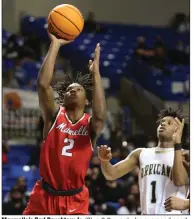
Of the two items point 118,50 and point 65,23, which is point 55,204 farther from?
point 118,50

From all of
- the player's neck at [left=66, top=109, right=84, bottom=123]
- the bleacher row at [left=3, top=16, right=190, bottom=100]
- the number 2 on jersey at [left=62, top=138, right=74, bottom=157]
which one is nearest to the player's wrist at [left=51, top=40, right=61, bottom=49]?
the player's neck at [left=66, top=109, right=84, bottom=123]

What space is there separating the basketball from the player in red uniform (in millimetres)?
78

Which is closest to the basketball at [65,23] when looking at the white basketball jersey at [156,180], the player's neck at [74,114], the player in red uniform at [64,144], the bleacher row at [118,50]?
the player in red uniform at [64,144]

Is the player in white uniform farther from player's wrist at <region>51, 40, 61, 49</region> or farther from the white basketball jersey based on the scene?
player's wrist at <region>51, 40, 61, 49</region>

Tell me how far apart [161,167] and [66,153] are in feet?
2.55

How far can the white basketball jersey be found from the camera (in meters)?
3.60

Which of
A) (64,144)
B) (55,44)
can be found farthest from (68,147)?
(55,44)

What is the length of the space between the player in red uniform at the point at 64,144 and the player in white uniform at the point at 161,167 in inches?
9.0

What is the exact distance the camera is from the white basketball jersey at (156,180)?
3598 mm

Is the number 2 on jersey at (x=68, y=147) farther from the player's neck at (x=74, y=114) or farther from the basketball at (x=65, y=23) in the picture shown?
the basketball at (x=65, y=23)

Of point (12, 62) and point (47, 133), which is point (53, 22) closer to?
point (47, 133)

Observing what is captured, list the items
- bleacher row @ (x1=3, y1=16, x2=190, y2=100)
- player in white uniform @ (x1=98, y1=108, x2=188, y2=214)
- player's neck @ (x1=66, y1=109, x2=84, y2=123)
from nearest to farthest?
player's neck @ (x1=66, y1=109, x2=84, y2=123) < player in white uniform @ (x1=98, y1=108, x2=188, y2=214) < bleacher row @ (x1=3, y1=16, x2=190, y2=100)

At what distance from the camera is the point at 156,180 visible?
3.67 m

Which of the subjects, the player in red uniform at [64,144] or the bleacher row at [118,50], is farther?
the bleacher row at [118,50]
